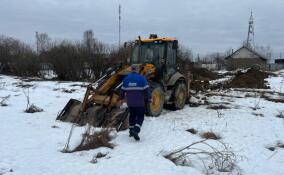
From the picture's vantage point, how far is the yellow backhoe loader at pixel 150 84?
9945 millimetres

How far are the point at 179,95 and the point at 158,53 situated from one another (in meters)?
1.70

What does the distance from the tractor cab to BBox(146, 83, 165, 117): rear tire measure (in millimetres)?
694

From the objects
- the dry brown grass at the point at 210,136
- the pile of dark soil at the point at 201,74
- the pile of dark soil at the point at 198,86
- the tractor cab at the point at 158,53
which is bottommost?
the dry brown grass at the point at 210,136

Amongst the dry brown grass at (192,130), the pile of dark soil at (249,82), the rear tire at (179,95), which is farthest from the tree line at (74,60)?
the dry brown grass at (192,130)

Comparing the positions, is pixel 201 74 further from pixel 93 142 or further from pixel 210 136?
pixel 93 142

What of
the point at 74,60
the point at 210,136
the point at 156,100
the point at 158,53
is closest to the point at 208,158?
the point at 210,136

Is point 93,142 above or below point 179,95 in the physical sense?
below

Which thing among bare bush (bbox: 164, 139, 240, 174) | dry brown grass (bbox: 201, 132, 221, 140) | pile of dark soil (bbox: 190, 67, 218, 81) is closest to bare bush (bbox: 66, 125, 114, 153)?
bare bush (bbox: 164, 139, 240, 174)

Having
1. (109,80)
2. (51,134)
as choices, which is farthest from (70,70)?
(51,134)

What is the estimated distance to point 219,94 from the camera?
55.3 feet

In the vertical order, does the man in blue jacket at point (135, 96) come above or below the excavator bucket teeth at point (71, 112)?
above

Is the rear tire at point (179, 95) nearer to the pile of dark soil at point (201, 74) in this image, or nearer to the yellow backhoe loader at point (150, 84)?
the yellow backhoe loader at point (150, 84)

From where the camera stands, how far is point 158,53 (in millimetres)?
12164

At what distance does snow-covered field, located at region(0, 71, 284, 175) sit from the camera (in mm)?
6668
